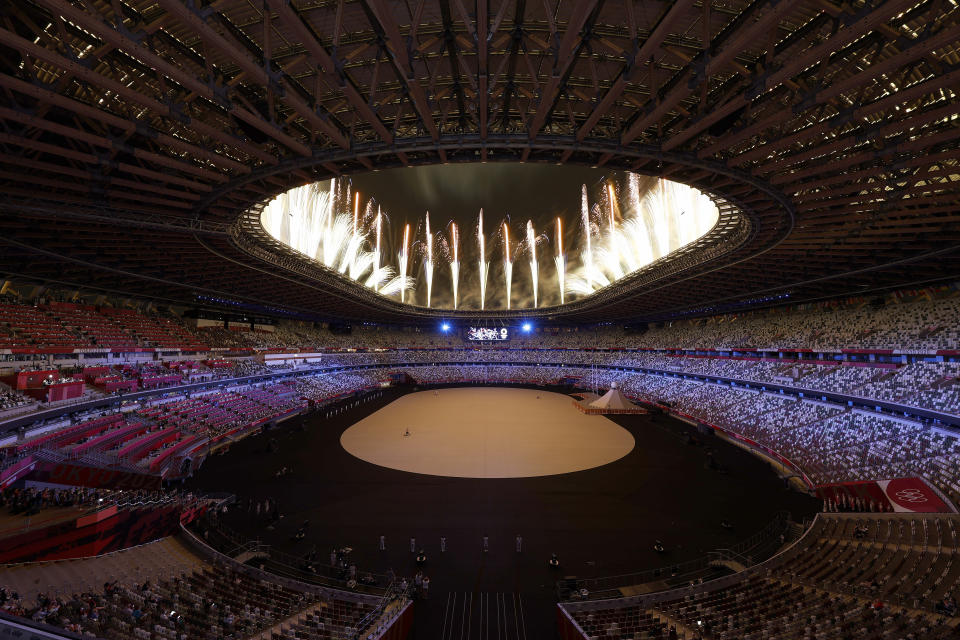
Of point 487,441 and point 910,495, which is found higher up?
point 910,495

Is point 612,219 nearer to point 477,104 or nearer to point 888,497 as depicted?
point 888,497

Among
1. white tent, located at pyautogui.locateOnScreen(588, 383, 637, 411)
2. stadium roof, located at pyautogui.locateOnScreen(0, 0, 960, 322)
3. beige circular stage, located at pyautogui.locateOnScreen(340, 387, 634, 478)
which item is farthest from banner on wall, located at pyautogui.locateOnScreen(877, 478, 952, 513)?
white tent, located at pyautogui.locateOnScreen(588, 383, 637, 411)

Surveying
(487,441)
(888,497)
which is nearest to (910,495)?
(888,497)

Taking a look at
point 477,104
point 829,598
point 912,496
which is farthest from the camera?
point 912,496

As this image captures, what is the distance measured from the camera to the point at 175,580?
41.6 ft

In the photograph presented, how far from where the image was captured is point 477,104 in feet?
41.3

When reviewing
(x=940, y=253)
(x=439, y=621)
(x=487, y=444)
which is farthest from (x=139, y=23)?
(x=940, y=253)

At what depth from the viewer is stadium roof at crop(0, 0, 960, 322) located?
319 inches

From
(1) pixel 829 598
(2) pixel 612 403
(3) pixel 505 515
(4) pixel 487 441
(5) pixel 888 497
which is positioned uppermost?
(5) pixel 888 497

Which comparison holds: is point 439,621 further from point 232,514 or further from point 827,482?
point 827,482

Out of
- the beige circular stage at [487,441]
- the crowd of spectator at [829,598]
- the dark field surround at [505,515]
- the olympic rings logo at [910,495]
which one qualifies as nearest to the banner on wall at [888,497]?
the olympic rings logo at [910,495]

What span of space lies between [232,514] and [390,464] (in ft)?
32.1

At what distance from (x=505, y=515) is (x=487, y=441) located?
1364cm

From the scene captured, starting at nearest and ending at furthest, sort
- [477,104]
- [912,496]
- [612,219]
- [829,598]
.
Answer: [829,598], [477,104], [912,496], [612,219]
